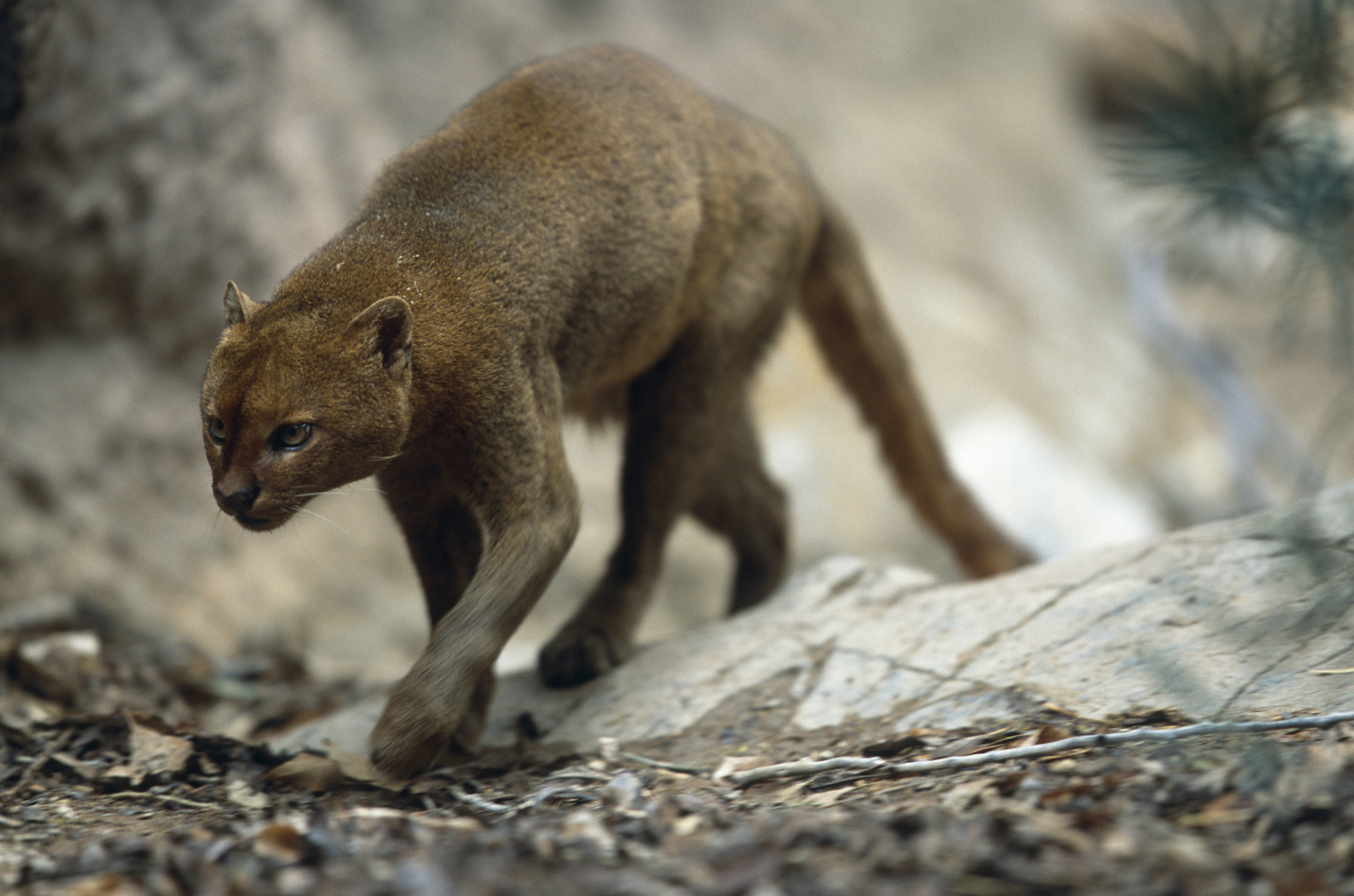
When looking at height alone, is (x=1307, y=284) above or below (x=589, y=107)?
below

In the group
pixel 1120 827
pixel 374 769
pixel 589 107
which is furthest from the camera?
pixel 589 107

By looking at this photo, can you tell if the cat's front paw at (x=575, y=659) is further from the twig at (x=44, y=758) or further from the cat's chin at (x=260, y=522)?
the twig at (x=44, y=758)

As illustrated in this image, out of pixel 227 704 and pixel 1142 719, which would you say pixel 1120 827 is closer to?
pixel 1142 719

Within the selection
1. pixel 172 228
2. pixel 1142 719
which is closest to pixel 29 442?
pixel 172 228

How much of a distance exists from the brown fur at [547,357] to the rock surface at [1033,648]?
42 centimetres

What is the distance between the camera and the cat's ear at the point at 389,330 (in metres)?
3.08

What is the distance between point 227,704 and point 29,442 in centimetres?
159

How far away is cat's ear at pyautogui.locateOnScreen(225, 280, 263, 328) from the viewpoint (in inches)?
128

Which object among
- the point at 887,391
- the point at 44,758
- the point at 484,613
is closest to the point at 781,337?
the point at 887,391

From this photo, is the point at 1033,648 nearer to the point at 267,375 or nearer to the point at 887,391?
the point at 887,391

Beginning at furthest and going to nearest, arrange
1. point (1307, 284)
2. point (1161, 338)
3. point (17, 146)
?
point (1161, 338) → point (17, 146) → point (1307, 284)

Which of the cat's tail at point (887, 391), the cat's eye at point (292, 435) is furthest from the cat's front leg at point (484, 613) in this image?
the cat's tail at point (887, 391)

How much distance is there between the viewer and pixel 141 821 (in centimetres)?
294

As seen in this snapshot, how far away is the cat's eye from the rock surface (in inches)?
32.0
